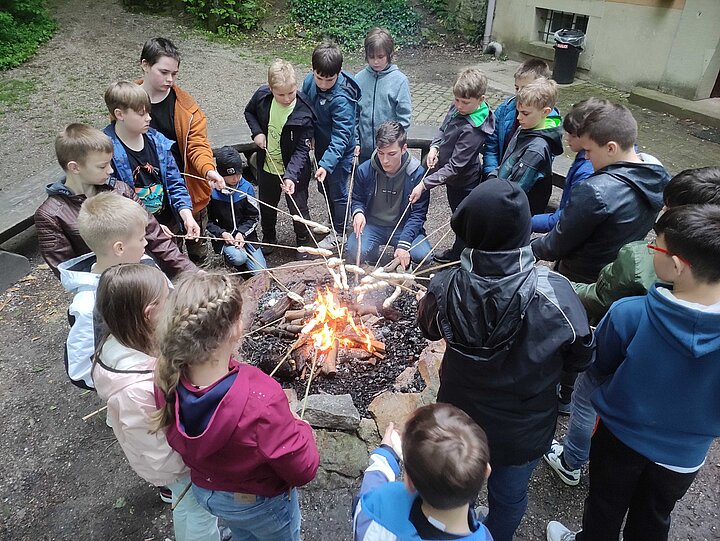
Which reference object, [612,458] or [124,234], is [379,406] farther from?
[124,234]

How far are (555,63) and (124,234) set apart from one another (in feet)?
33.7

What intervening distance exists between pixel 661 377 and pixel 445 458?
1109 millimetres

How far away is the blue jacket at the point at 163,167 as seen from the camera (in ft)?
11.2

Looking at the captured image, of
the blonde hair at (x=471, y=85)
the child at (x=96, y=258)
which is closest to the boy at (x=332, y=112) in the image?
the blonde hair at (x=471, y=85)

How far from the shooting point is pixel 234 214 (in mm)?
Result: 4598

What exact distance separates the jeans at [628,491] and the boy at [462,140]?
2639 millimetres

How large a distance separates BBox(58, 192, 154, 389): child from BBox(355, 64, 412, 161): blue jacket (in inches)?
123

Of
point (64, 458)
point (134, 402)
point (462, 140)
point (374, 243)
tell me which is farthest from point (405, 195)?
point (64, 458)

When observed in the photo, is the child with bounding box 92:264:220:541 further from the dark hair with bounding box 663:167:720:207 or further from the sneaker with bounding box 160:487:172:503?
the dark hair with bounding box 663:167:720:207

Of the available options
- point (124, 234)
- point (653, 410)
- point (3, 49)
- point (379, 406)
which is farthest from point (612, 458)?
point (3, 49)

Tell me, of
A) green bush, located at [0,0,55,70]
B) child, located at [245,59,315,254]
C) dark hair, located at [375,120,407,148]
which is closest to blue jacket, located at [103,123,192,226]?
child, located at [245,59,315,254]

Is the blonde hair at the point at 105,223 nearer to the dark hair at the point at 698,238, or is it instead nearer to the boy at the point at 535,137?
the dark hair at the point at 698,238

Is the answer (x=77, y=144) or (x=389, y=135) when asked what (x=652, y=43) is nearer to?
(x=389, y=135)

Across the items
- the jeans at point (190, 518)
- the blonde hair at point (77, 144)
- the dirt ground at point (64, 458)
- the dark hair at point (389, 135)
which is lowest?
the dirt ground at point (64, 458)
